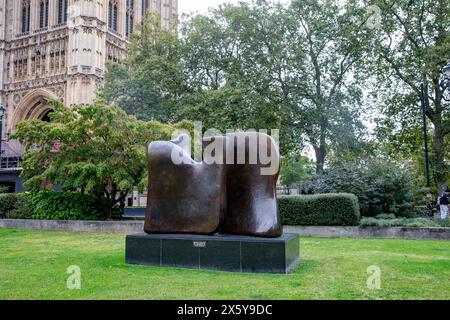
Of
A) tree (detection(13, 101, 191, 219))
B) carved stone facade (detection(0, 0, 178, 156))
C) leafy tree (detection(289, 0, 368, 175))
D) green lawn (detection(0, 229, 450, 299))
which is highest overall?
carved stone facade (detection(0, 0, 178, 156))

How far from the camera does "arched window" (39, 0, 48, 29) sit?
5406cm

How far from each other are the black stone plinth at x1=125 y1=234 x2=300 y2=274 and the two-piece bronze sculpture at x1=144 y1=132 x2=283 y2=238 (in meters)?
0.31

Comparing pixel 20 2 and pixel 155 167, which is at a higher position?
pixel 20 2

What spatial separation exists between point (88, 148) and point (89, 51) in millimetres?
33998

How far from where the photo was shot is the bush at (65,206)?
1927cm

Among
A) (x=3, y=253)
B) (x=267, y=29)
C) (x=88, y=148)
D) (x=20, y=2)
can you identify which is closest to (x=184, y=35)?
(x=267, y=29)

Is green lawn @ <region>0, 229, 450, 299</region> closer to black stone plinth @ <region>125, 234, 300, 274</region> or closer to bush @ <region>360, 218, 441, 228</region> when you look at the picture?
black stone plinth @ <region>125, 234, 300, 274</region>

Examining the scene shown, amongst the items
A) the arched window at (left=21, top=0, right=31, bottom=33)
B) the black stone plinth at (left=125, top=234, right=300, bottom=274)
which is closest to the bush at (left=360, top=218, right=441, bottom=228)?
the black stone plinth at (left=125, top=234, right=300, bottom=274)

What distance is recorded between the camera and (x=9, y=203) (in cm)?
2141

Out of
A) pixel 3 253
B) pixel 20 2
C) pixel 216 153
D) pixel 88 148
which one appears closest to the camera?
pixel 216 153

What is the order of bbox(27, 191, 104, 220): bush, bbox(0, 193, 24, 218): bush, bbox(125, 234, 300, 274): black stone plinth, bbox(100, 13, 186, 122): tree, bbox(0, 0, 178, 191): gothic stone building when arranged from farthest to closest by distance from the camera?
bbox(0, 0, 178, 191): gothic stone building < bbox(100, 13, 186, 122): tree < bbox(0, 193, 24, 218): bush < bbox(27, 191, 104, 220): bush < bbox(125, 234, 300, 274): black stone plinth

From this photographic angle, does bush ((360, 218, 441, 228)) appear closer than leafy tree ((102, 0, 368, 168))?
Yes

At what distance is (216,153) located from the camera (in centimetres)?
937
